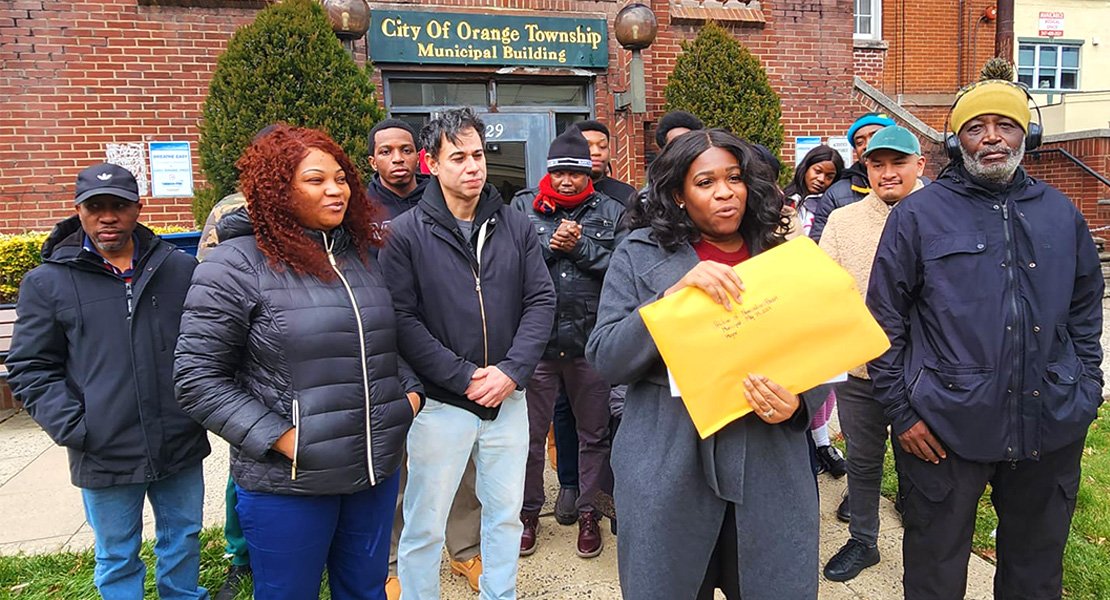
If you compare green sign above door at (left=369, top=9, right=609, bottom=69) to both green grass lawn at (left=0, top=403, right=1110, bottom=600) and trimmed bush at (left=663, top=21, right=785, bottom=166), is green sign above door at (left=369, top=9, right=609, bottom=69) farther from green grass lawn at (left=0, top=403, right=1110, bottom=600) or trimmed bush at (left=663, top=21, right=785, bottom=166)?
green grass lawn at (left=0, top=403, right=1110, bottom=600)

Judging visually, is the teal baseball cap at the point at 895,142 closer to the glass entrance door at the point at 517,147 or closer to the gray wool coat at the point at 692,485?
the gray wool coat at the point at 692,485

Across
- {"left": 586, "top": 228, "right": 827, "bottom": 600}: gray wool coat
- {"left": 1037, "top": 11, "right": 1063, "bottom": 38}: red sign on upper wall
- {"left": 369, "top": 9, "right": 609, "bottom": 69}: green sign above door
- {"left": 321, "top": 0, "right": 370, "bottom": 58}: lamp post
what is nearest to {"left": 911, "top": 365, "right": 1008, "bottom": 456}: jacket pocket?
{"left": 586, "top": 228, "right": 827, "bottom": 600}: gray wool coat

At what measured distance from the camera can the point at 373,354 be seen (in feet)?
7.11

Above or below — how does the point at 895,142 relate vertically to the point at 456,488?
above

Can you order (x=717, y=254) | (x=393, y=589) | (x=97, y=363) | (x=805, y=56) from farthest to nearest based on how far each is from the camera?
(x=805, y=56)
(x=393, y=589)
(x=97, y=363)
(x=717, y=254)

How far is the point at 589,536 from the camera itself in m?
3.38

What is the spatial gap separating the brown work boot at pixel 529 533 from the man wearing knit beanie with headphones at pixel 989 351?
1665 mm

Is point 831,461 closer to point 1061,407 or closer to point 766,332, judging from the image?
point 1061,407

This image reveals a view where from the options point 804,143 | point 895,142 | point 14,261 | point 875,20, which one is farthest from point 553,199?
point 875,20

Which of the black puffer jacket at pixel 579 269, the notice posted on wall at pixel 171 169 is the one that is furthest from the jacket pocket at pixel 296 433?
the notice posted on wall at pixel 171 169

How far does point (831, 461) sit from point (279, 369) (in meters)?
3.38

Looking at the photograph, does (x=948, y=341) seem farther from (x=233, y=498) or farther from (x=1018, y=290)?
(x=233, y=498)

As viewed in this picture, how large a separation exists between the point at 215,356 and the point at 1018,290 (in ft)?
8.13

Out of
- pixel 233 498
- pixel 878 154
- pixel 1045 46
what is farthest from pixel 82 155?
pixel 1045 46
